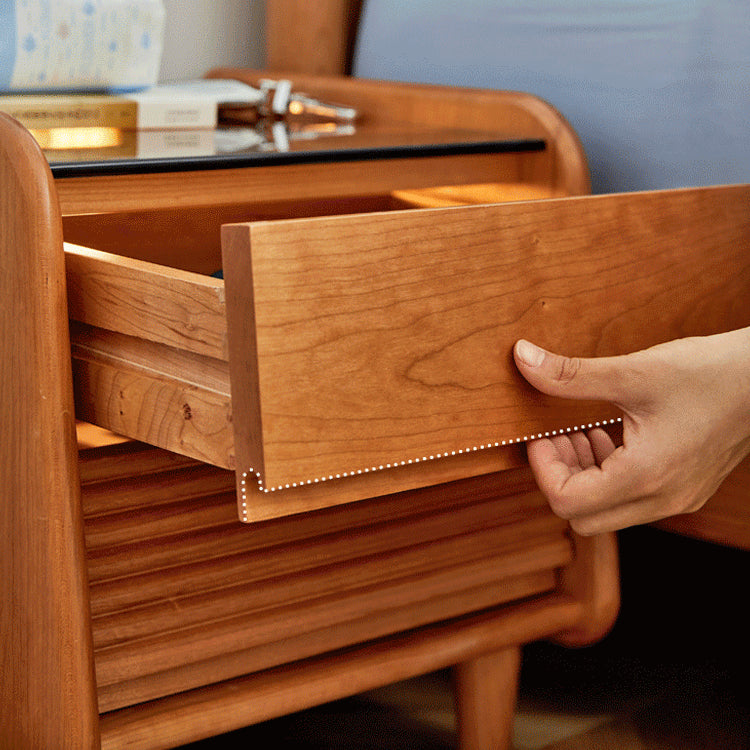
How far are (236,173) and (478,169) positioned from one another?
25 centimetres

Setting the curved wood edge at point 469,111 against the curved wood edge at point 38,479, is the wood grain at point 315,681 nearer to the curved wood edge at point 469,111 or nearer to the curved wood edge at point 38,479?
the curved wood edge at point 38,479

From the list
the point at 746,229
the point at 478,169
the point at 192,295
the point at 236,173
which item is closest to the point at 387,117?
the point at 478,169

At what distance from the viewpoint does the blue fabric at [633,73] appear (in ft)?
3.02

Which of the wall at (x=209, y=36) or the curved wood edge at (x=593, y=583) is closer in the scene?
the curved wood edge at (x=593, y=583)

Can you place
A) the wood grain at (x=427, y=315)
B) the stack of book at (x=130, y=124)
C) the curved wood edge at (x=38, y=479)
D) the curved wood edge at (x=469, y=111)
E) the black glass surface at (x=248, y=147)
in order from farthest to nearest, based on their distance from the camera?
1. the curved wood edge at (x=469, y=111)
2. the stack of book at (x=130, y=124)
3. the black glass surface at (x=248, y=147)
4. the curved wood edge at (x=38, y=479)
5. the wood grain at (x=427, y=315)

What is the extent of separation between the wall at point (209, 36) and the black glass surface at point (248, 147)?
490 millimetres

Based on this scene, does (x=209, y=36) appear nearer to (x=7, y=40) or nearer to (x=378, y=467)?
(x=7, y=40)

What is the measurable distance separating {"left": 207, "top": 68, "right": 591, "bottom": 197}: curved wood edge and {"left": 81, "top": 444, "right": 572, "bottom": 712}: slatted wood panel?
0.32 metres

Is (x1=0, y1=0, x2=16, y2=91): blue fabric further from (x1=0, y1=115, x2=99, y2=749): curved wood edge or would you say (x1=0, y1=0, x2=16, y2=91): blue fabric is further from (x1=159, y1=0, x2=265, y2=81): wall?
(x1=159, y1=0, x2=265, y2=81): wall

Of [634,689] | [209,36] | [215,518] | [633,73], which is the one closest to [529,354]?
[215,518]

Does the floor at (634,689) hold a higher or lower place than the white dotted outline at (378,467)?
lower

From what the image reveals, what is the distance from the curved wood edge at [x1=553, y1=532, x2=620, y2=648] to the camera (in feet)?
2.85

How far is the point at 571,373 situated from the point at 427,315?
0.10m

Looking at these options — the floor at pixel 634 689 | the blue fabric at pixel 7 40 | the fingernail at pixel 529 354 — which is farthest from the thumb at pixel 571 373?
the blue fabric at pixel 7 40
